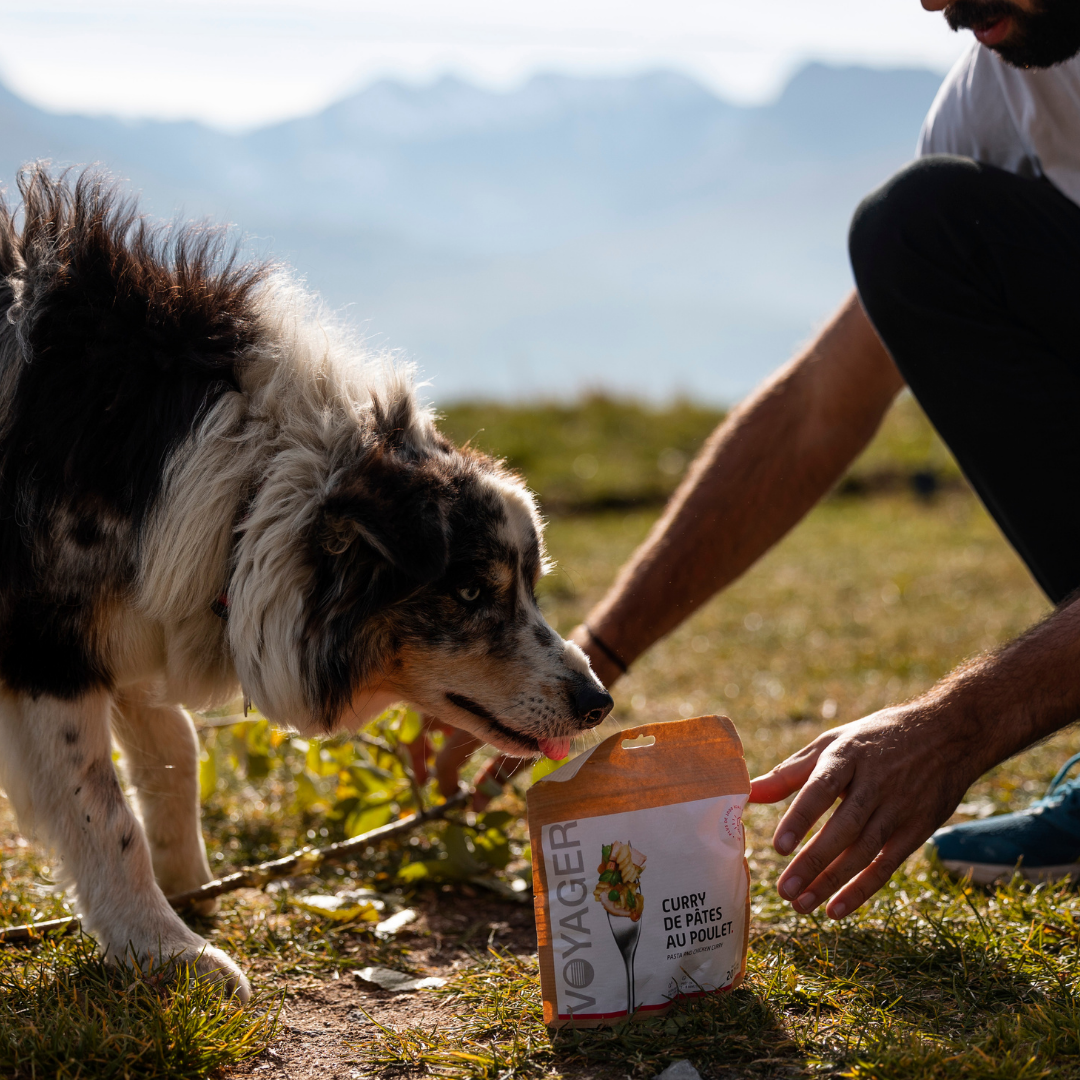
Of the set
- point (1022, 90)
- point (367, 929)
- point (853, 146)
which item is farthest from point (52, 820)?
point (853, 146)

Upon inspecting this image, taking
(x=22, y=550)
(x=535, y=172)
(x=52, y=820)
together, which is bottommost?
(x=52, y=820)

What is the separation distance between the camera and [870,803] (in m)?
1.77

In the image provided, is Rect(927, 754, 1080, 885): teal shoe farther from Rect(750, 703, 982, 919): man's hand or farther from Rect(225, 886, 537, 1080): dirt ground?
Rect(225, 886, 537, 1080): dirt ground

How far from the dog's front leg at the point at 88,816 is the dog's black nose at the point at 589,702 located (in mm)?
955

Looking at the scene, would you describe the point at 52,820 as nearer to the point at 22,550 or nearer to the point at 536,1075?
the point at 22,550

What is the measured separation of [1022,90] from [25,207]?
2.83 meters

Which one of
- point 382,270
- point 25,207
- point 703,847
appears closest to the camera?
point 703,847

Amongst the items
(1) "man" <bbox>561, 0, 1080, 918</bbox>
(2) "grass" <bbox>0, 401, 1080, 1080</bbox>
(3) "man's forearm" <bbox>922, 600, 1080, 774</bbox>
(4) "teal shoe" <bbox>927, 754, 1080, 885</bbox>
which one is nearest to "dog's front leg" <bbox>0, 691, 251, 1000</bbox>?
(2) "grass" <bbox>0, 401, 1080, 1080</bbox>

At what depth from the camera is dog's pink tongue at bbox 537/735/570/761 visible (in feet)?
7.69

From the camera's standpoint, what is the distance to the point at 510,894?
2746mm

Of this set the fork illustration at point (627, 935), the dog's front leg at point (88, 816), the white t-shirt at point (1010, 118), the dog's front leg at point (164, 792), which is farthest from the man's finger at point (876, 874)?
the white t-shirt at point (1010, 118)

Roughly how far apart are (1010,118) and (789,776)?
2268 millimetres

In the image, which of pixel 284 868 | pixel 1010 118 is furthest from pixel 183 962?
pixel 1010 118

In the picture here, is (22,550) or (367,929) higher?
(22,550)
